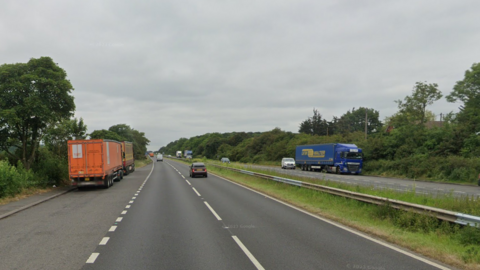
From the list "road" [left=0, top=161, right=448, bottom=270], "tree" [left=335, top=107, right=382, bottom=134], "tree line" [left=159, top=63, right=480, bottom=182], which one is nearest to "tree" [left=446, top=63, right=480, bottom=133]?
"tree line" [left=159, top=63, right=480, bottom=182]

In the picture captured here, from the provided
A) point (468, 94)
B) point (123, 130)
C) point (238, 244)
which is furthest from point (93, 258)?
point (123, 130)

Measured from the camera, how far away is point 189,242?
793cm

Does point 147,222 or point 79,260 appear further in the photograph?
point 147,222

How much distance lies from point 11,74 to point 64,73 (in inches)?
121

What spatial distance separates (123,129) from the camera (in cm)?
9500

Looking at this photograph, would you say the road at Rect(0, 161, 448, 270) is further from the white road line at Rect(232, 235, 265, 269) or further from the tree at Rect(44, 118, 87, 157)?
the tree at Rect(44, 118, 87, 157)

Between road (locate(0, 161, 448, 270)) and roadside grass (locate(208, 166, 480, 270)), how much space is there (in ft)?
1.53

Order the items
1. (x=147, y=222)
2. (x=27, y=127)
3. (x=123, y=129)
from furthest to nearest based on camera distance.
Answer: (x=123, y=129), (x=27, y=127), (x=147, y=222)

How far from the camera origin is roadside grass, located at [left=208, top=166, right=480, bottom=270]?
21.8 ft

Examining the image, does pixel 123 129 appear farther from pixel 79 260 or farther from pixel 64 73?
pixel 79 260

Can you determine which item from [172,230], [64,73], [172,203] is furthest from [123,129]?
[172,230]

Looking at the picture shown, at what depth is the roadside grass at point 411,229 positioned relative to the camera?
6649 millimetres

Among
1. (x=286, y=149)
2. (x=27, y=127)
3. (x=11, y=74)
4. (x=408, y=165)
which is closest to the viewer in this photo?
(x=11, y=74)

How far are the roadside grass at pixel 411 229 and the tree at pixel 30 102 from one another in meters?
16.8
